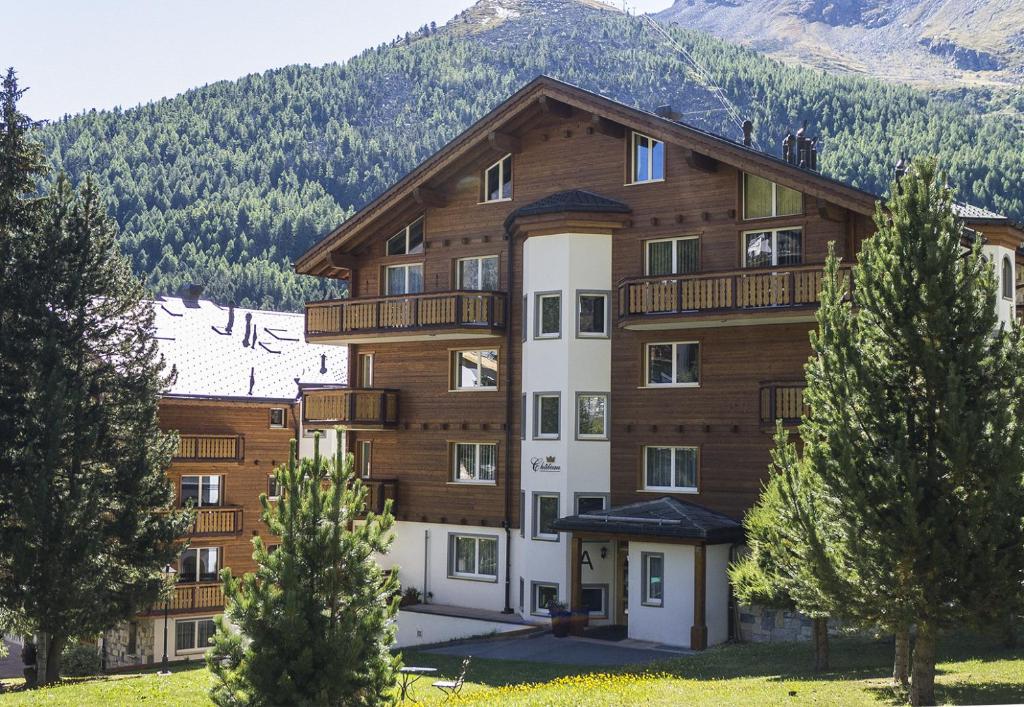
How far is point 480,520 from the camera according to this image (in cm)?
3381

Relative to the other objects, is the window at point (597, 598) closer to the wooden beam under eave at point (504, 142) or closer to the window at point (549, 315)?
the window at point (549, 315)

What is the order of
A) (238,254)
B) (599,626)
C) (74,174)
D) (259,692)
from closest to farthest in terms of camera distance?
1. (259,692)
2. (599,626)
3. (238,254)
4. (74,174)

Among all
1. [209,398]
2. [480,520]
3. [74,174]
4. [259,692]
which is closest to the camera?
[259,692]

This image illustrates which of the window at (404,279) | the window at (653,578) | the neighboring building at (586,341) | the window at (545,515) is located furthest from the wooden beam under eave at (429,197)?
the window at (653,578)

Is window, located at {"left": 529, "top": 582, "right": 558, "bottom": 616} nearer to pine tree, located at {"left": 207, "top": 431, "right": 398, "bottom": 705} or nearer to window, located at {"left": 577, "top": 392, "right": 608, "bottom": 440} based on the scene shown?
window, located at {"left": 577, "top": 392, "right": 608, "bottom": 440}

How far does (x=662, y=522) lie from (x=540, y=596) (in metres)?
5.33

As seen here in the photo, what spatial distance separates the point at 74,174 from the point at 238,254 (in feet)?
91.9

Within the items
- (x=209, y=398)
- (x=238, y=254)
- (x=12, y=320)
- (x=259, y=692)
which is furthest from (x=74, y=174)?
(x=259, y=692)

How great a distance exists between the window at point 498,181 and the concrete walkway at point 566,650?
481 inches

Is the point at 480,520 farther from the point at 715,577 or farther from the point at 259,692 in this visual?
the point at 259,692

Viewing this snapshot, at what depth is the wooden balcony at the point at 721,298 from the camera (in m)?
27.8

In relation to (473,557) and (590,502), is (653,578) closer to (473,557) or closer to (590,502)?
(590,502)

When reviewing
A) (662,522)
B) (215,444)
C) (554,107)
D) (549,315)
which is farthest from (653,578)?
(215,444)

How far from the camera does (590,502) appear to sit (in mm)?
31781
